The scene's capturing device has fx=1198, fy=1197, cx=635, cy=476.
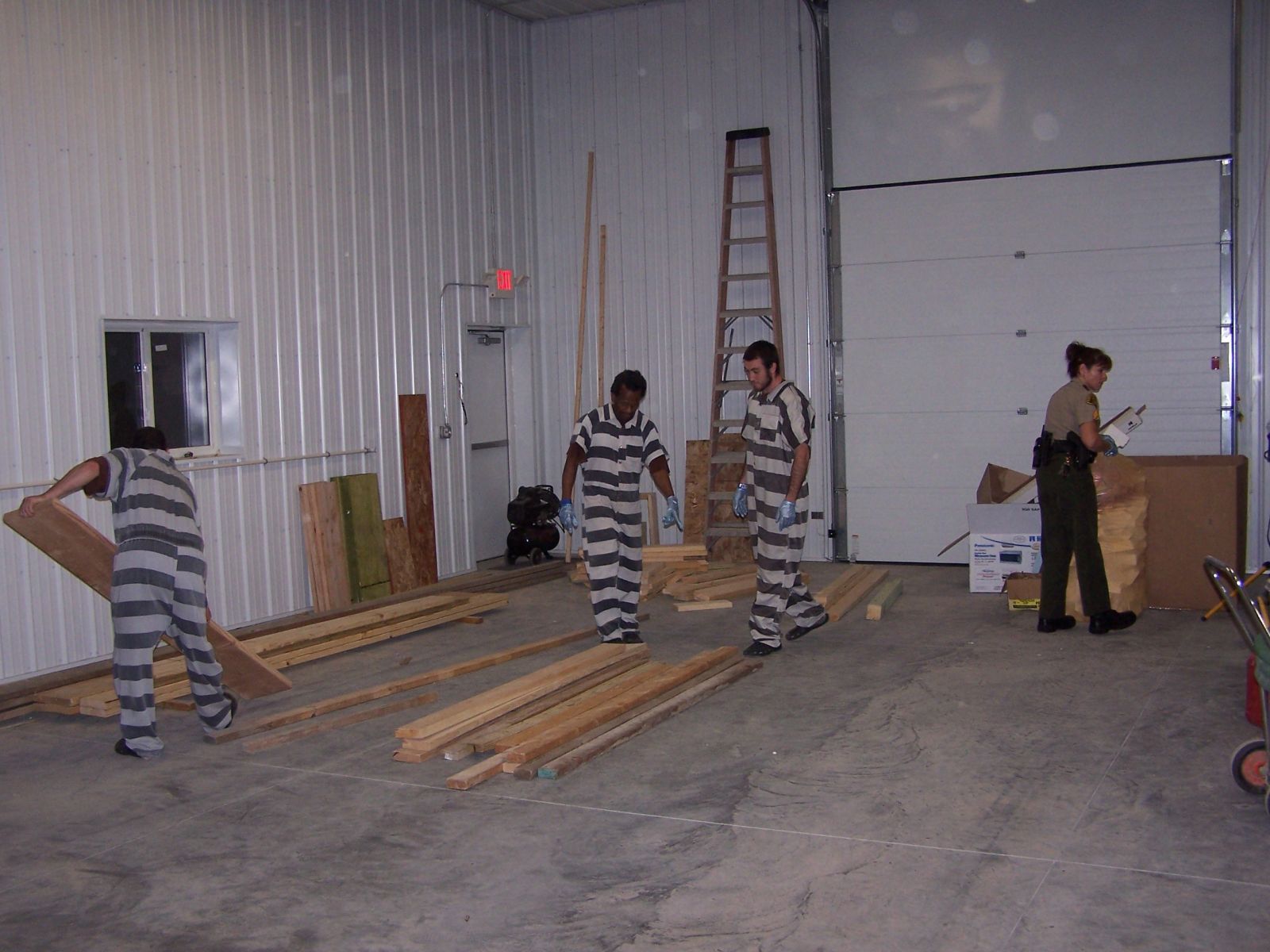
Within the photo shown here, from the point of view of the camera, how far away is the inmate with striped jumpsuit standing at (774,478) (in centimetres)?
765

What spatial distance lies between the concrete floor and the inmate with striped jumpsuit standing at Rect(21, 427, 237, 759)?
37 centimetres

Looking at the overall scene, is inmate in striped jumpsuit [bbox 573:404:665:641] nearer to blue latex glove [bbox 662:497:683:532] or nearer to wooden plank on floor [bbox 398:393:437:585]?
blue latex glove [bbox 662:497:683:532]

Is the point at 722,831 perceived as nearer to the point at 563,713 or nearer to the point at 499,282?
the point at 563,713

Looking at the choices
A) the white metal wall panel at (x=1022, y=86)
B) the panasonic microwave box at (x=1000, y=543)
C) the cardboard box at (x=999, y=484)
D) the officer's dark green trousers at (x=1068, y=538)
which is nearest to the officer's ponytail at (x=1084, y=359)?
the officer's dark green trousers at (x=1068, y=538)

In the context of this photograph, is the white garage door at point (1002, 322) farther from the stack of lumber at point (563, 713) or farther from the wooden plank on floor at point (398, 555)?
the stack of lumber at point (563, 713)

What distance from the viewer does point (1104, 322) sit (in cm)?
1068

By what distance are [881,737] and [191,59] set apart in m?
6.78

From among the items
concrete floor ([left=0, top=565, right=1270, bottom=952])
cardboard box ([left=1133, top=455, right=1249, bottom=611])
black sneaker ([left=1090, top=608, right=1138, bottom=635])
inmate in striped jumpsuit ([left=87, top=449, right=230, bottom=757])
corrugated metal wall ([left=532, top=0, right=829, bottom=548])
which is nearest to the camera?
concrete floor ([left=0, top=565, right=1270, bottom=952])

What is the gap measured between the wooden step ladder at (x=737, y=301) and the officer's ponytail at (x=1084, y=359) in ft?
13.3

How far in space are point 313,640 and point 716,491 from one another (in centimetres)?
480

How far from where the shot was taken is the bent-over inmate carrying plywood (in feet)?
18.6

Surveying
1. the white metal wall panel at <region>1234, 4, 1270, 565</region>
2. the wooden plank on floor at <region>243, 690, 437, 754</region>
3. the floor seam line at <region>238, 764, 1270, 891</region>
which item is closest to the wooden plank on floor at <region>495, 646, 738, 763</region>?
the floor seam line at <region>238, 764, 1270, 891</region>

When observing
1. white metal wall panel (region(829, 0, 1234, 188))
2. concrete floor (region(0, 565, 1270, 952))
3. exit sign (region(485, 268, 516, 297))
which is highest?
white metal wall panel (region(829, 0, 1234, 188))

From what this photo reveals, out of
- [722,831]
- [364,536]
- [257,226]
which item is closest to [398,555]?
[364,536]
